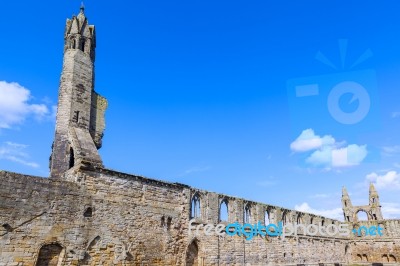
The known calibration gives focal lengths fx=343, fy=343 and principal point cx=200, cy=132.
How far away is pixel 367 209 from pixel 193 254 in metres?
32.2

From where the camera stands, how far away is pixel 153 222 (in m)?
18.7

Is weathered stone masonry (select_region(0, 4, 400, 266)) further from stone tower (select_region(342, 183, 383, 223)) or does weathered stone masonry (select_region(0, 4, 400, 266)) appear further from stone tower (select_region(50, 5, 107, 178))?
stone tower (select_region(342, 183, 383, 223))

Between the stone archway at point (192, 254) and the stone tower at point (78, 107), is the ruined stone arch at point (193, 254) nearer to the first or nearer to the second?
the stone archway at point (192, 254)

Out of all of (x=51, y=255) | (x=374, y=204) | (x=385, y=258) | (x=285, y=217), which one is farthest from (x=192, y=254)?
(x=374, y=204)

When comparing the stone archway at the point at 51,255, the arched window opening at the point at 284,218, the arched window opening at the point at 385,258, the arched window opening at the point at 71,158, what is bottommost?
the arched window opening at the point at 385,258

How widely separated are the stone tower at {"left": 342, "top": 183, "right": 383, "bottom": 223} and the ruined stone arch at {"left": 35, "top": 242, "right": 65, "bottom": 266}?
38.2 metres

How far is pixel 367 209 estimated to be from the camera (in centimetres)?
4422

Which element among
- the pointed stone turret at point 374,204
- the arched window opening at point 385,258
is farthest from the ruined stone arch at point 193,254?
the pointed stone turret at point 374,204

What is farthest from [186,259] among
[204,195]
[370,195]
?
[370,195]

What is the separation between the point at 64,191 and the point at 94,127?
6.10 metres

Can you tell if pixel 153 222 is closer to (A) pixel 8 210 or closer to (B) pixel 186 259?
(B) pixel 186 259

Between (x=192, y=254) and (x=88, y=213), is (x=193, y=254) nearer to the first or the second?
(x=192, y=254)

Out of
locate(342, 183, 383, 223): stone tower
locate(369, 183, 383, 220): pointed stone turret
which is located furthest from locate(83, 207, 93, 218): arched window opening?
locate(369, 183, 383, 220): pointed stone turret

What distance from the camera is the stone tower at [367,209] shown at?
1711 inches
